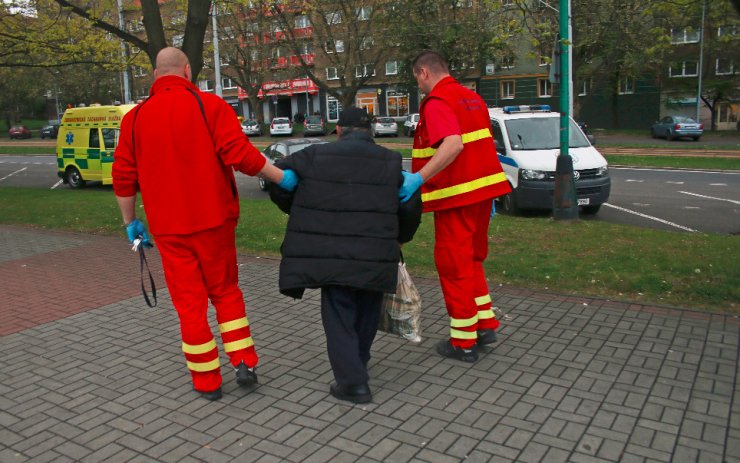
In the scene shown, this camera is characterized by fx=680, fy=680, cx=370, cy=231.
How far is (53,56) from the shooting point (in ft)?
54.5

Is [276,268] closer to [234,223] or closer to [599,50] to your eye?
[234,223]

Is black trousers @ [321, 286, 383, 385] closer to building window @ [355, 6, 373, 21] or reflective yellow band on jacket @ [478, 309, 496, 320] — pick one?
reflective yellow band on jacket @ [478, 309, 496, 320]

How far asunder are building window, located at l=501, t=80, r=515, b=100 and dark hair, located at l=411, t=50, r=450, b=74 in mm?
49807

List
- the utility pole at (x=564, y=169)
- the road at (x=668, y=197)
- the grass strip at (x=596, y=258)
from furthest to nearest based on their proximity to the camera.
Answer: the road at (x=668, y=197), the utility pole at (x=564, y=169), the grass strip at (x=596, y=258)

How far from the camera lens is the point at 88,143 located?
66.7 feet

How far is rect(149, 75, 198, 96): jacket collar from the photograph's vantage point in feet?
13.8

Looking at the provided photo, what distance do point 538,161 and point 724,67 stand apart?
37.1m

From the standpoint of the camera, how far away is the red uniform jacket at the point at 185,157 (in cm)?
404

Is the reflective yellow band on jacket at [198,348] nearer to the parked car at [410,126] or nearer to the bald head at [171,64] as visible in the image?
the bald head at [171,64]

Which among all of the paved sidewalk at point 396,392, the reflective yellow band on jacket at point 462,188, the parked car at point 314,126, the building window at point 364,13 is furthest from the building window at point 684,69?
the reflective yellow band on jacket at point 462,188

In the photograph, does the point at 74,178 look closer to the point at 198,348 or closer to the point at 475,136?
the point at 198,348

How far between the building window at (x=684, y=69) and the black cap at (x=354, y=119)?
148 ft

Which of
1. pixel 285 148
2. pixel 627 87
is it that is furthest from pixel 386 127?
pixel 285 148

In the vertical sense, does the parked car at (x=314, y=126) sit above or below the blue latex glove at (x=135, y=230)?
above
